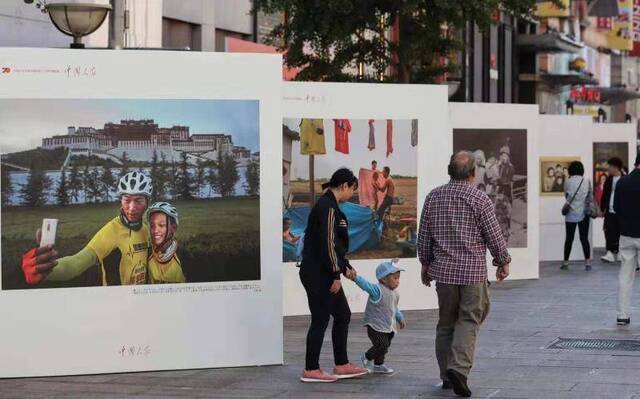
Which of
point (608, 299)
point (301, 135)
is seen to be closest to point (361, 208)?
point (301, 135)

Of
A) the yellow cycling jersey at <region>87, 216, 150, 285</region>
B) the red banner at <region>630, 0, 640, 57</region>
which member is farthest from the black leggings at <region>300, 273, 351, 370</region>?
the red banner at <region>630, 0, 640, 57</region>

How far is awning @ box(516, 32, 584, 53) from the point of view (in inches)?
2351

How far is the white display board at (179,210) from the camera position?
41.0 feet

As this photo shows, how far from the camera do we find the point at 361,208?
1778 cm

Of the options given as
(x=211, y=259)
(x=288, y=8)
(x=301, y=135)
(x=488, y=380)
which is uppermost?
(x=288, y=8)

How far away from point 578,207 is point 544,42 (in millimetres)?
35191

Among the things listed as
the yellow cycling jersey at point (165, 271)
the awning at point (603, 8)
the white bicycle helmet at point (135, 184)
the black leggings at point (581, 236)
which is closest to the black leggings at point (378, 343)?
the yellow cycling jersey at point (165, 271)

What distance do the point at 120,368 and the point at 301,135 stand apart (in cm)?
539

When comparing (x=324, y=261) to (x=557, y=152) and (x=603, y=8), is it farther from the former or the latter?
(x=603, y=8)

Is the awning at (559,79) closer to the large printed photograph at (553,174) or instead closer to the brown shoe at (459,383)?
the large printed photograph at (553,174)

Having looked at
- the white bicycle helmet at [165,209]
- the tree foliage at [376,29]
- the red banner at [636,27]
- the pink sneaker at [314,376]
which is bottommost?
the pink sneaker at [314,376]

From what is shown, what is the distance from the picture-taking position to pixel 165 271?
1290 cm

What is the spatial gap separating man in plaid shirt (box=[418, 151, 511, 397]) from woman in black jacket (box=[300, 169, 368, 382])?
82cm

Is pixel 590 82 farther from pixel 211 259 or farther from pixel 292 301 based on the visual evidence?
pixel 211 259
